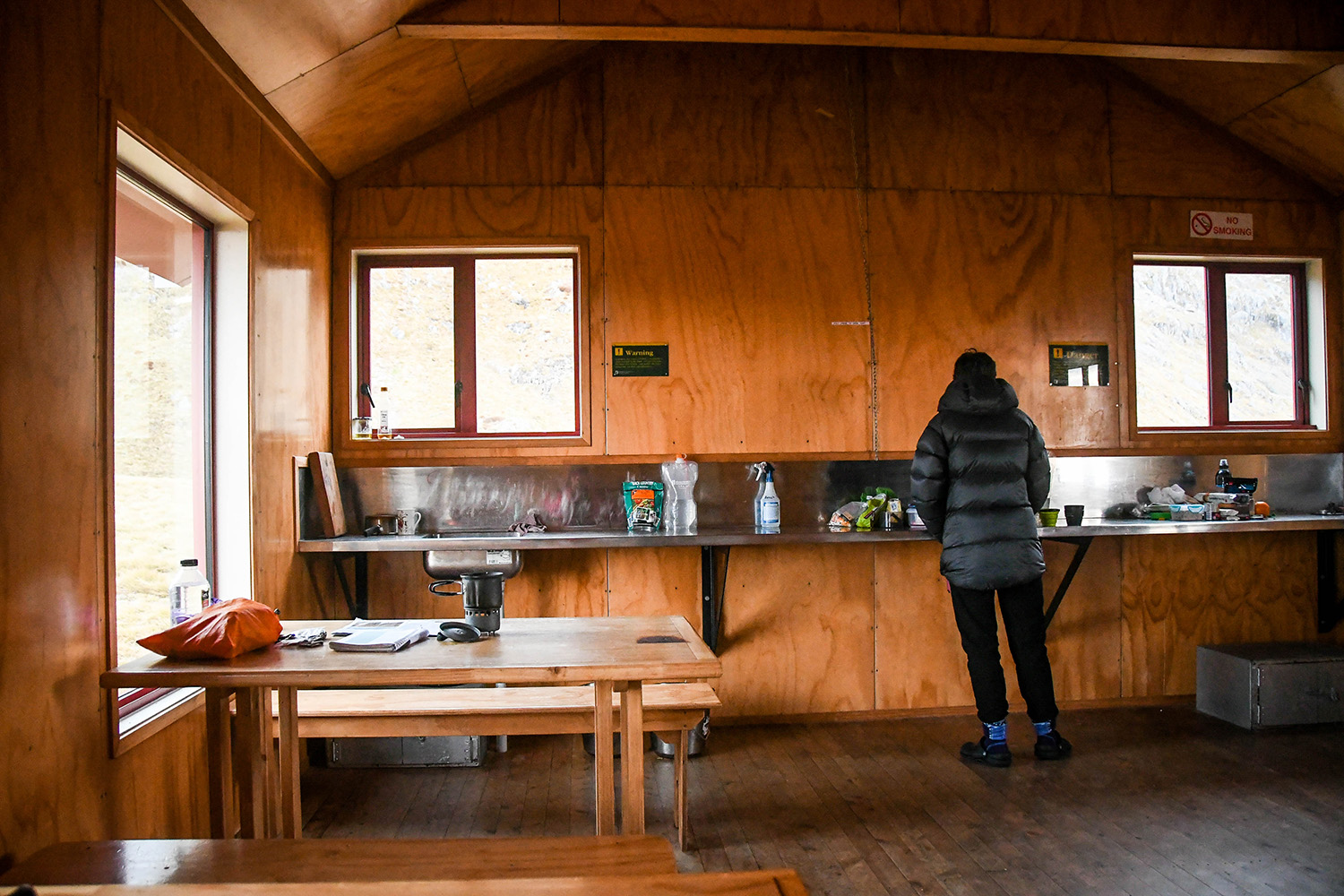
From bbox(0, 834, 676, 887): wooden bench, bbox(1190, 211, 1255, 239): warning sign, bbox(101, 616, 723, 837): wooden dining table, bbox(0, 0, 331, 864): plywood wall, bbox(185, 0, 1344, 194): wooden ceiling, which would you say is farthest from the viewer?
bbox(1190, 211, 1255, 239): warning sign

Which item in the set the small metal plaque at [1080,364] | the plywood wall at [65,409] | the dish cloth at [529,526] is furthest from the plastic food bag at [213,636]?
the small metal plaque at [1080,364]

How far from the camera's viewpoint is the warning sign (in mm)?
4707

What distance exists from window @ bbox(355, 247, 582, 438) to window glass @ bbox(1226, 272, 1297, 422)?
3536 millimetres

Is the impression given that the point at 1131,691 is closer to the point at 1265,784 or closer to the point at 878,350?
the point at 1265,784

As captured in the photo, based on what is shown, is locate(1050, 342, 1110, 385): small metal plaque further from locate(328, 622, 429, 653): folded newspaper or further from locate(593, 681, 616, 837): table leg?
locate(328, 622, 429, 653): folded newspaper

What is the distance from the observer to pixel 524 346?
14.6ft

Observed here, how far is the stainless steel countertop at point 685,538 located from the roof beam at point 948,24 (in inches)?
78.9

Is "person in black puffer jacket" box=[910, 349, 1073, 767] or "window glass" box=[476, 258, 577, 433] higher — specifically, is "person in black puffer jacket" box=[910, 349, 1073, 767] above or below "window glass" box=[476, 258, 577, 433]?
below

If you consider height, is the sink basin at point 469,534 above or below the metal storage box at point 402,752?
above

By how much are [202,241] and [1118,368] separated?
426 centimetres

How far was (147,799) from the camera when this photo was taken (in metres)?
2.50

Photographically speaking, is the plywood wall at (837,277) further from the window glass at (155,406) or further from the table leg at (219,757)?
the table leg at (219,757)

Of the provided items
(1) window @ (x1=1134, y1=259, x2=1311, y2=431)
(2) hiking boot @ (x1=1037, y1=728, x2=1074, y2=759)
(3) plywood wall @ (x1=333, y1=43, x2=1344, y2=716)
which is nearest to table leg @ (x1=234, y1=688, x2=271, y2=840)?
(3) plywood wall @ (x1=333, y1=43, x2=1344, y2=716)

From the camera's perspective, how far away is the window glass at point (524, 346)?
4.44 meters
